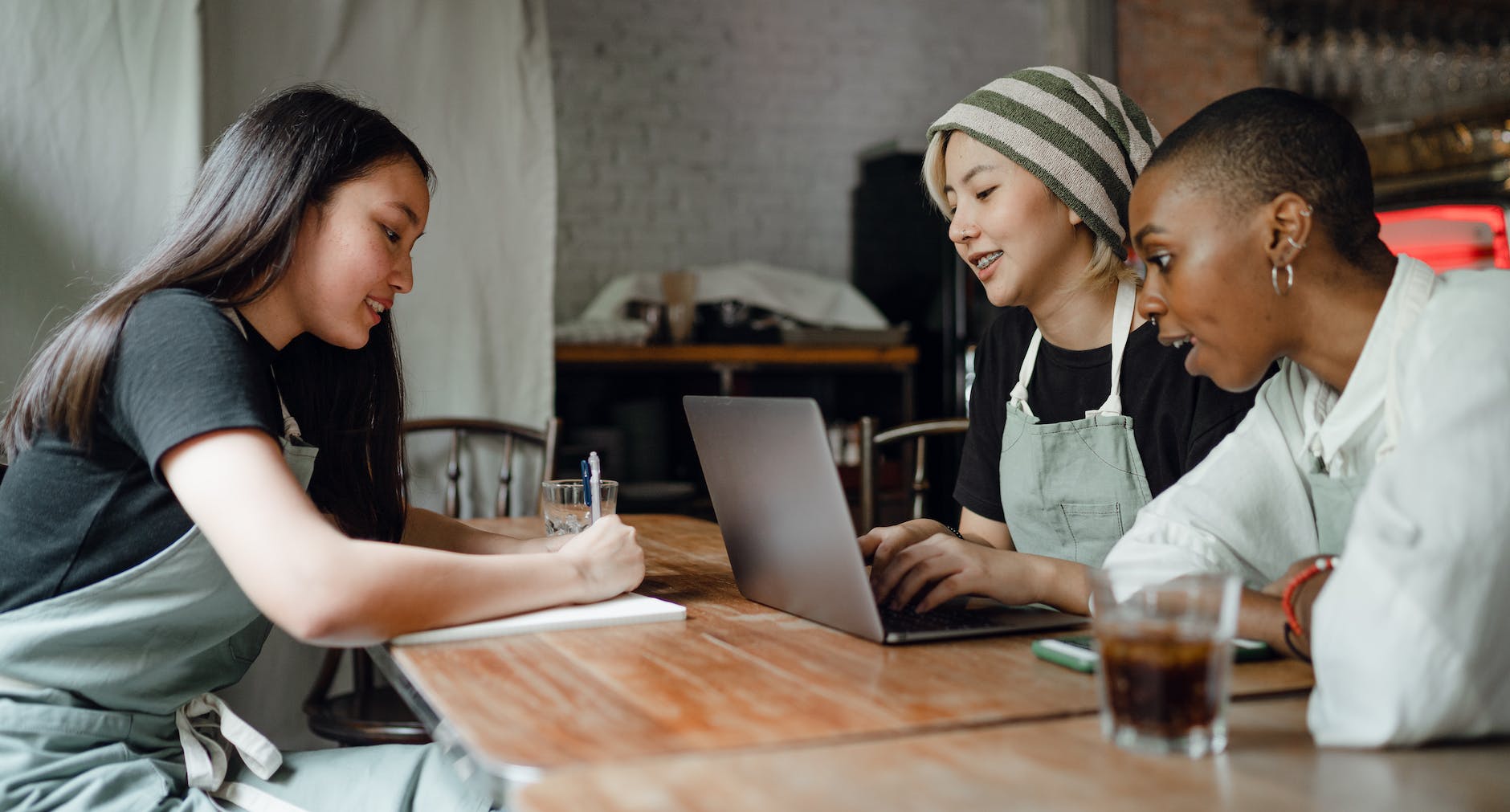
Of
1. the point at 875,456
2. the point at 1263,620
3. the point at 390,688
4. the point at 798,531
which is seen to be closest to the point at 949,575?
the point at 798,531

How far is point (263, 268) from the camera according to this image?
141cm

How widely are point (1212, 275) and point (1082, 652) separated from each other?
377 mm

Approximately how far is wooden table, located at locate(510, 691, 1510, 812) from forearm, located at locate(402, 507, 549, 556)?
884 millimetres

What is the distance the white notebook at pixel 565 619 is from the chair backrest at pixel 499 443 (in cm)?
157

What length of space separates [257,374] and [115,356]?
16 cm

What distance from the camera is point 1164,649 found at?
0.81 metres

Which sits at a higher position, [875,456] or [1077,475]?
[1077,475]

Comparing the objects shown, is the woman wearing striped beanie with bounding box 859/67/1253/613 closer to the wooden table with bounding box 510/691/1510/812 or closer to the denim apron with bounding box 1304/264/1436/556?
the denim apron with bounding box 1304/264/1436/556

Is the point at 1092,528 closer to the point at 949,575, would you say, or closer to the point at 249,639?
the point at 949,575

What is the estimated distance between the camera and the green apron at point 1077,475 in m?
1.65

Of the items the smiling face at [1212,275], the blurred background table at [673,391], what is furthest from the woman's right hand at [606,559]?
the blurred background table at [673,391]

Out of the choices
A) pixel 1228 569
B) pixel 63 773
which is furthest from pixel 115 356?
pixel 1228 569

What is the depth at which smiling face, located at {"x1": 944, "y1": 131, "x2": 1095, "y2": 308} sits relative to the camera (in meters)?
1.71

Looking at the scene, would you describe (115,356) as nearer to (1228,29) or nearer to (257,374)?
(257,374)
